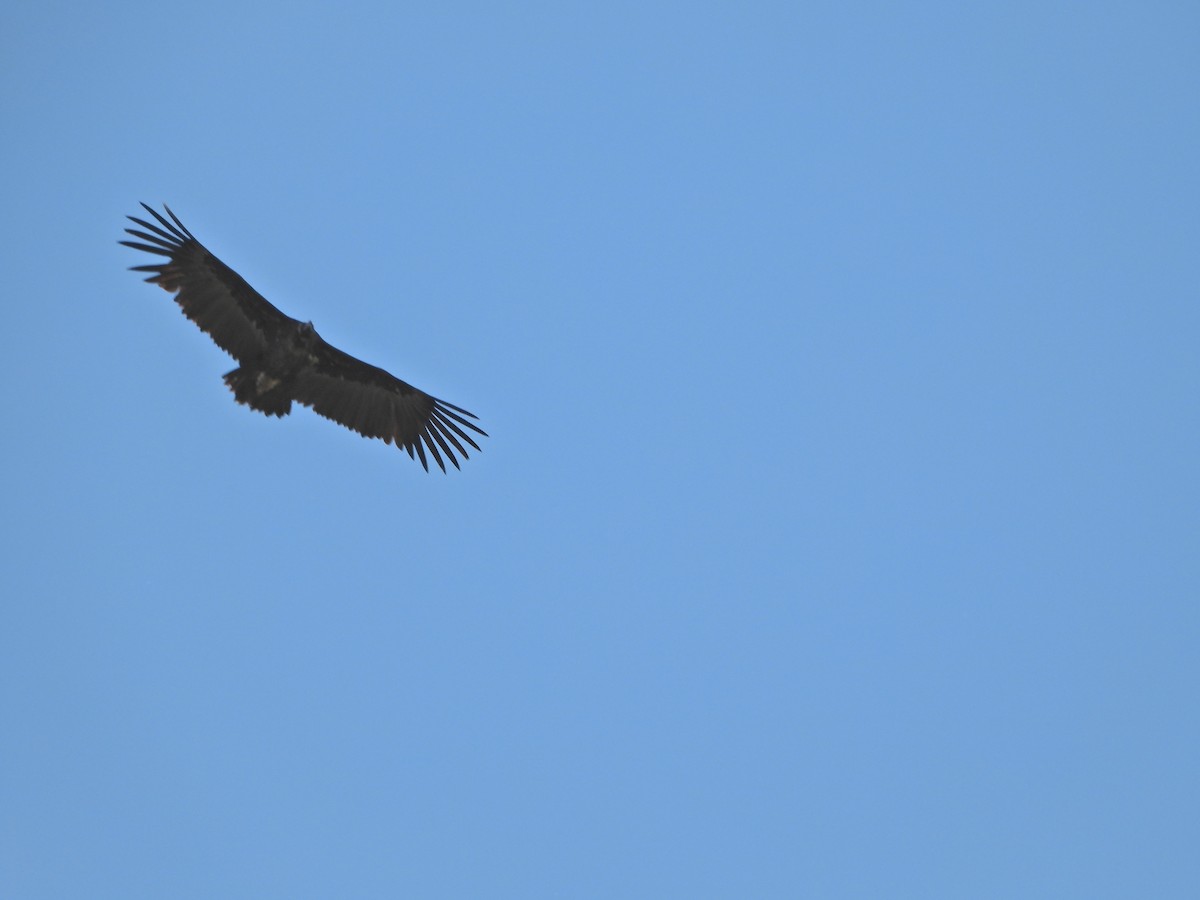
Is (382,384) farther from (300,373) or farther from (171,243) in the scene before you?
(171,243)

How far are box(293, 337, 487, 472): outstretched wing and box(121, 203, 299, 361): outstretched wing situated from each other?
5.52 ft

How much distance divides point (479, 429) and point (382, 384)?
1823mm

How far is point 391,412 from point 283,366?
2180mm

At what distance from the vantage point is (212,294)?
1916 cm

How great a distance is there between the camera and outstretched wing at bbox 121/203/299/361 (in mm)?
18609

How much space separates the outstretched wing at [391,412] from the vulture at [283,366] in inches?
0.7

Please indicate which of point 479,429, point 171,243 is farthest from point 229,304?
point 479,429

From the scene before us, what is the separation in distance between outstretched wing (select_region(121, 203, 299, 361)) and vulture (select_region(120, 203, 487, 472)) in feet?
0.05

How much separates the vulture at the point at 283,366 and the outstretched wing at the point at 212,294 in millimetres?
15

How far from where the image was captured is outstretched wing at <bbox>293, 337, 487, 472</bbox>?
68.6ft

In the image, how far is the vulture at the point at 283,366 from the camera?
18.9m

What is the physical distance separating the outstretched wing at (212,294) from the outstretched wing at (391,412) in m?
1.68

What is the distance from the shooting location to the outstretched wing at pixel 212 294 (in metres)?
18.6

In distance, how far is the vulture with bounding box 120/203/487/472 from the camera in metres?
18.9
